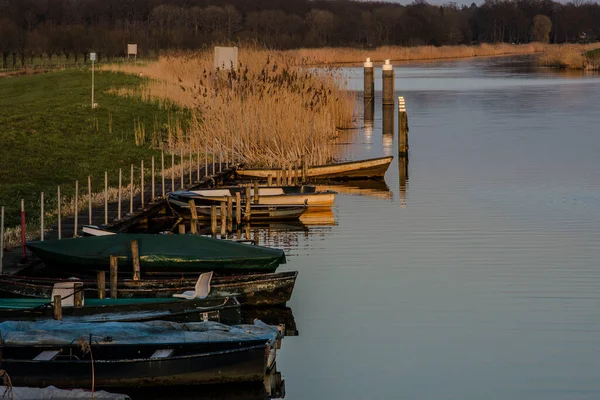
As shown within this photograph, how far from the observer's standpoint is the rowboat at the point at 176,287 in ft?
47.9

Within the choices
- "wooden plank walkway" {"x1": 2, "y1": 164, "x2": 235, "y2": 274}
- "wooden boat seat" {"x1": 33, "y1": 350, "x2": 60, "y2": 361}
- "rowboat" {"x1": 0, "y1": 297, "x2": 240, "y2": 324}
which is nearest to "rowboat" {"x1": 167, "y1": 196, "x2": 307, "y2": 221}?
"wooden plank walkway" {"x1": 2, "y1": 164, "x2": 235, "y2": 274}

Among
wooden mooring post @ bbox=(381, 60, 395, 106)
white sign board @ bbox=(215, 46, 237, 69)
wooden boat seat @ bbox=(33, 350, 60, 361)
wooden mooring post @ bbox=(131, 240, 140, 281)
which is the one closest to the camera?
wooden boat seat @ bbox=(33, 350, 60, 361)

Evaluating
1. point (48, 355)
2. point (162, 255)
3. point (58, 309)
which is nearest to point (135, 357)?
point (48, 355)

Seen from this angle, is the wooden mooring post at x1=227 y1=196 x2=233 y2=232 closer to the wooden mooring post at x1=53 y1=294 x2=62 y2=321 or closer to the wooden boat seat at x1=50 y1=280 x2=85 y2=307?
the wooden boat seat at x1=50 y1=280 x2=85 y2=307

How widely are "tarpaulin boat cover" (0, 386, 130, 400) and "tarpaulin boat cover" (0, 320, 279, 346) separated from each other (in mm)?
1084

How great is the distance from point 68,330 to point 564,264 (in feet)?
29.0

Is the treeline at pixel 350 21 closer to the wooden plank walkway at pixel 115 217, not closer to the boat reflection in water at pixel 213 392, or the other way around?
the wooden plank walkway at pixel 115 217

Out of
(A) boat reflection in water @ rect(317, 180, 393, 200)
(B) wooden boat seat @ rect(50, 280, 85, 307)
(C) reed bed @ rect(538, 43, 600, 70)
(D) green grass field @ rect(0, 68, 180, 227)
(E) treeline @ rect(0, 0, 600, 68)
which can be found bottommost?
(A) boat reflection in water @ rect(317, 180, 393, 200)

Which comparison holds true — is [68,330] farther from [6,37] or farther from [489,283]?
[6,37]

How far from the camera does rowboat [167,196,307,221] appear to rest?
2233 centimetres

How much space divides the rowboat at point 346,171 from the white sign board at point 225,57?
9.06 metres

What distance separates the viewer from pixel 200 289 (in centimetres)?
1422

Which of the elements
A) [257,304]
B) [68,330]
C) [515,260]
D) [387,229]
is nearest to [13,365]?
[68,330]

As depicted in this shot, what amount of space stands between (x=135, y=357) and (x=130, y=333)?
322 mm
